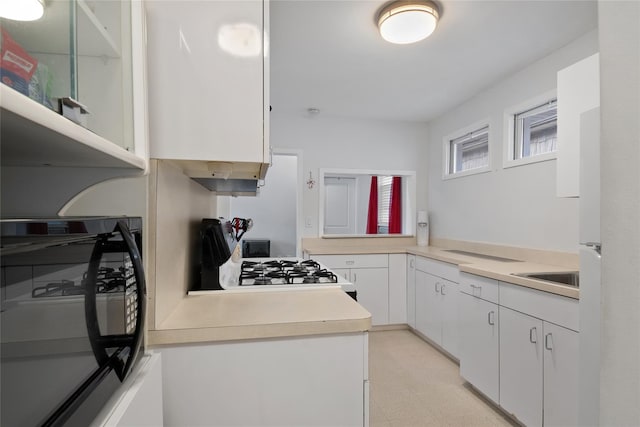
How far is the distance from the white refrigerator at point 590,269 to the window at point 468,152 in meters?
1.68

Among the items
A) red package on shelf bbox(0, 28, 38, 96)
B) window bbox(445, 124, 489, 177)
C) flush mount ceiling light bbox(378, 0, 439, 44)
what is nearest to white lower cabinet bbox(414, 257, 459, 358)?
window bbox(445, 124, 489, 177)

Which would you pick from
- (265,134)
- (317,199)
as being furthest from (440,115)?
(265,134)

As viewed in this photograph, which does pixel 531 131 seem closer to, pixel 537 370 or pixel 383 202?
pixel 537 370

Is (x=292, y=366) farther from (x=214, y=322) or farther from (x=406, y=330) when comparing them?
(x=406, y=330)

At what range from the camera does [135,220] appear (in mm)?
769

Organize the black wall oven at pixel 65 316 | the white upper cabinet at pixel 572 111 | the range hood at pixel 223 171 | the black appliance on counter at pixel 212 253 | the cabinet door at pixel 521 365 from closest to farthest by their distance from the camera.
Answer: the black wall oven at pixel 65 316, the range hood at pixel 223 171, the black appliance on counter at pixel 212 253, the white upper cabinet at pixel 572 111, the cabinet door at pixel 521 365

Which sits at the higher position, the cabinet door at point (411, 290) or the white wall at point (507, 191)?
the white wall at point (507, 191)

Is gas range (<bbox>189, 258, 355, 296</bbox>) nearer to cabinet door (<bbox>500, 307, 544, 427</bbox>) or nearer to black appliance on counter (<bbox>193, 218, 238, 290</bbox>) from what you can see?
black appliance on counter (<bbox>193, 218, 238, 290</bbox>)

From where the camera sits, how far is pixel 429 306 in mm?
3080

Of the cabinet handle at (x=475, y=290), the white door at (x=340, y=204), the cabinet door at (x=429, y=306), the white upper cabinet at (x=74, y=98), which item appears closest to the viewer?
the white upper cabinet at (x=74, y=98)

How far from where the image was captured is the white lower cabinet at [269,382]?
39.2 inches

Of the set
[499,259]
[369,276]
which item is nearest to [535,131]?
Answer: [499,259]

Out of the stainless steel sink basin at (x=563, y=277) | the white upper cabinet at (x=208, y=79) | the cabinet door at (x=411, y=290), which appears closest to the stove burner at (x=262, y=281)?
the white upper cabinet at (x=208, y=79)

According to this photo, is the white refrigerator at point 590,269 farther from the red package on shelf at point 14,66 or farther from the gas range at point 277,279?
the red package on shelf at point 14,66
